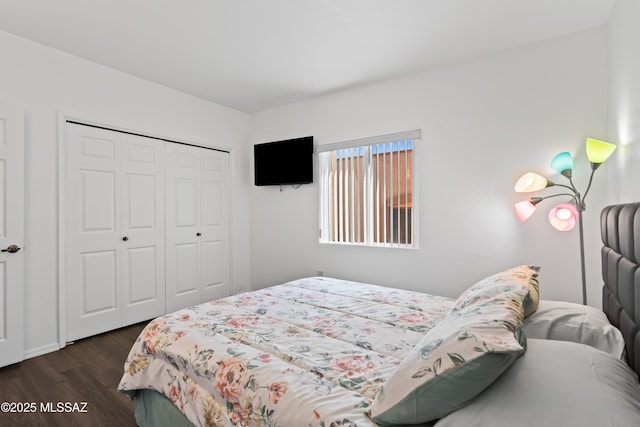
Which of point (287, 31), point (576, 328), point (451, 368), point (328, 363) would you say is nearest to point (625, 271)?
point (576, 328)

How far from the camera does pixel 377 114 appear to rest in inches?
133

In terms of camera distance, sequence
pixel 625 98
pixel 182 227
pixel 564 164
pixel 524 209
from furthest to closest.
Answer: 1. pixel 182 227
2. pixel 524 209
3. pixel 564 164
4. pixel 625 98

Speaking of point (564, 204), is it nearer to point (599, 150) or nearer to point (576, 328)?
point (599, 150)

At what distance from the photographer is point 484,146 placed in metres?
2.80

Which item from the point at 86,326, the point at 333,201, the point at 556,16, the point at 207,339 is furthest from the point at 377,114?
the point at 86,326

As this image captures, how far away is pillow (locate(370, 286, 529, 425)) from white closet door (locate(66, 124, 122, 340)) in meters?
3.12

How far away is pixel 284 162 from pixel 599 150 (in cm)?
304

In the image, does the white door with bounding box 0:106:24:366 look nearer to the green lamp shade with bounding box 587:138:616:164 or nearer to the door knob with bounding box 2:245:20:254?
the door knob with bounding box 2:245:20:254

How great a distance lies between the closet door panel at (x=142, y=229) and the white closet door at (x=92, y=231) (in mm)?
84

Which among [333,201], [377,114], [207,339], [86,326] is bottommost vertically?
[86,326]

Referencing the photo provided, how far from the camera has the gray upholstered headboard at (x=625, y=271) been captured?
106 cm

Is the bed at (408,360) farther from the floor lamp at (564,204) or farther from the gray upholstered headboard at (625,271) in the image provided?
the floor lamp at (564,204)

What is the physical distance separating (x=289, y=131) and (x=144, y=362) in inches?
123

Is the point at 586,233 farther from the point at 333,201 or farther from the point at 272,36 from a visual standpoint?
the point at 272,36
